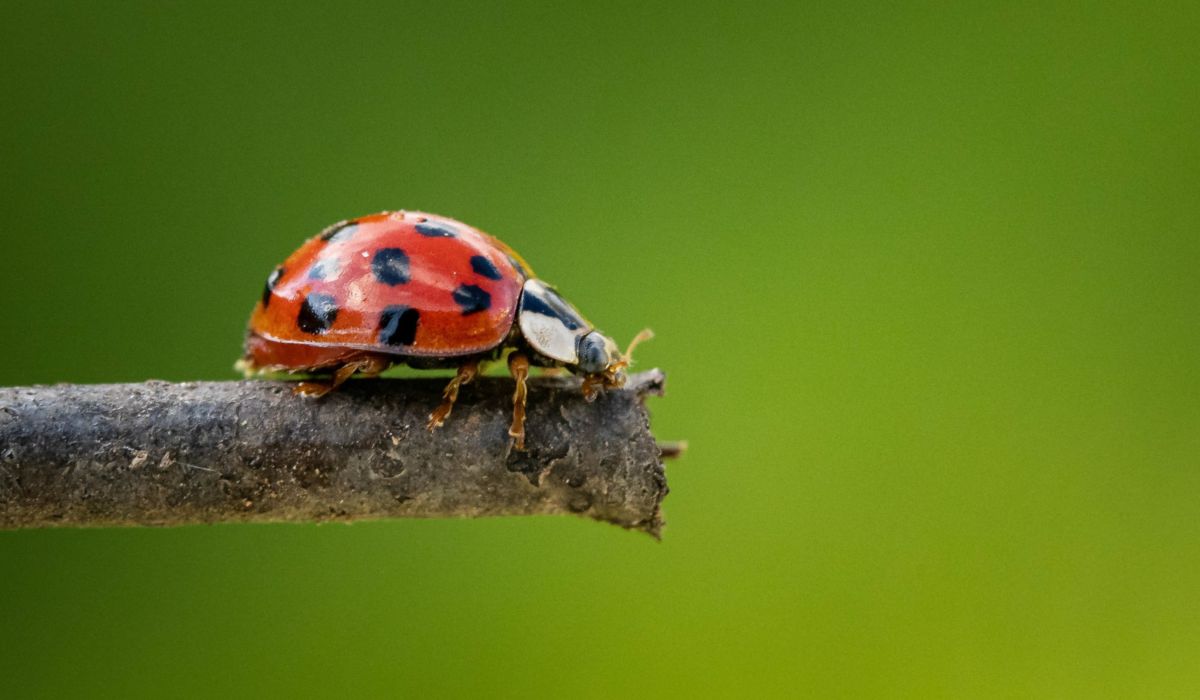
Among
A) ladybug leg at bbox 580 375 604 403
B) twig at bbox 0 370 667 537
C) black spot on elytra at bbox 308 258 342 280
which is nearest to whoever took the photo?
twig at bbox 0 370 667 537

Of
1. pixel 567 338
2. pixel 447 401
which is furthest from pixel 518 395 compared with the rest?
pixel 567 338

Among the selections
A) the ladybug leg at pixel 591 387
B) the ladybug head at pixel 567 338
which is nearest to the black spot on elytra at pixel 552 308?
the ladybug head at pixel 567 338

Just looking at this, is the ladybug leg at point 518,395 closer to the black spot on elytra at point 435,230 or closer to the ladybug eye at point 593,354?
the ladybug eye at point 593,354

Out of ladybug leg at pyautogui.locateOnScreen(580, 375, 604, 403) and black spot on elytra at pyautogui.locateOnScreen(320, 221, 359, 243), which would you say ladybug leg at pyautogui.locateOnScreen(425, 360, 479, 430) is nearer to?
ladybug leg at pyautogui.locateOnScreen(580, 375, 604, 403)

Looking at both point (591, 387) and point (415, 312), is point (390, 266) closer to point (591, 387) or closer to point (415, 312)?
point (415, 312)

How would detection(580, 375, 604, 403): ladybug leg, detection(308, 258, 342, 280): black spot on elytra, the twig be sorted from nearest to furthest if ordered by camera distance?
the twig → detection(580, 375, 604, 403): ladybug leg → detection(308, 258, 342, 280): black spot on elytra

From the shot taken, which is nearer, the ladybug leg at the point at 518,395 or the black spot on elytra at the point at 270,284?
the ladybug leg at the point at 518,395

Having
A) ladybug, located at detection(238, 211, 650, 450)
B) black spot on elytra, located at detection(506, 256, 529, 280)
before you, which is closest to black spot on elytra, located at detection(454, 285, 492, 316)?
ladybug, located at detection(238, 211, 650, 450)
